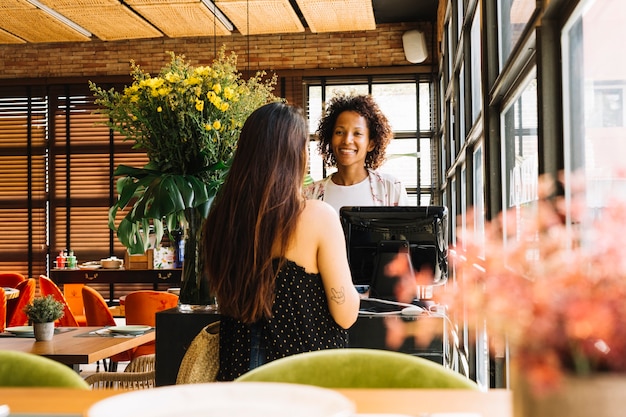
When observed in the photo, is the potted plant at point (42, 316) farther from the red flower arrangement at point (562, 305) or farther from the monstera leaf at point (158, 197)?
the red flower arrangement at point (562, 305)

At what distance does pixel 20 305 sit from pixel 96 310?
64.3 inches

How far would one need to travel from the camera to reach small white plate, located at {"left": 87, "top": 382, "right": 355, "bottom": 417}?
801mm

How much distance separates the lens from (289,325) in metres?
2.01

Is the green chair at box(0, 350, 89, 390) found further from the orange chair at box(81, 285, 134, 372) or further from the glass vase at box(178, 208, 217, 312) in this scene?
the orange chair at box(81, 285, 134, 372)

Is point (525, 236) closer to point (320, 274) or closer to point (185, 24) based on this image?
point (320, 274)

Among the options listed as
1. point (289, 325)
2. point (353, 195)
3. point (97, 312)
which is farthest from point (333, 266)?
point (97, 312)

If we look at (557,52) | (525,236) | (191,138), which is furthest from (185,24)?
(525,236)

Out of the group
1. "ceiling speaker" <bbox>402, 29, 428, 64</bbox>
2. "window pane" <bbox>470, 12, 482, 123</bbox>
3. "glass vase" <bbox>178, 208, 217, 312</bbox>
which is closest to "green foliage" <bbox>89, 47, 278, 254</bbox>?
"glass vase" <bbox>178, 208, 217, 312</bbox>

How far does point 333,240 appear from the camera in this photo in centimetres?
200

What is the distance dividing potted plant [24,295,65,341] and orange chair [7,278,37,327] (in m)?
2.76

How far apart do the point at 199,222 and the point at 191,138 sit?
0.34 meters

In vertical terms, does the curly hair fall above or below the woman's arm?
above

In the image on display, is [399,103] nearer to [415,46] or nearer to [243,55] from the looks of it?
[415,46]

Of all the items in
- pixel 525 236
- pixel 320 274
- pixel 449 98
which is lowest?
pixel 320 274
